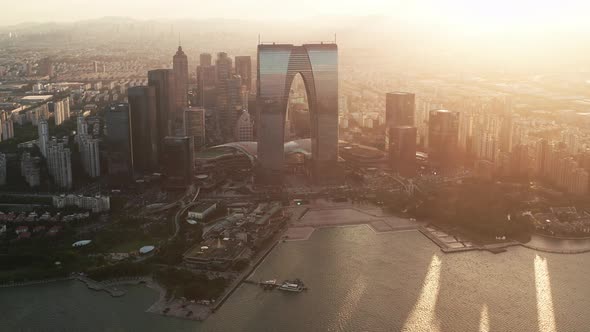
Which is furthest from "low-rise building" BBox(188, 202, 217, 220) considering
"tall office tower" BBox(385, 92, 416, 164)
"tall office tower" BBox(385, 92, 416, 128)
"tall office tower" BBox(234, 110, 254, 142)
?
"tall office tower" BBox(385, 92, 416, 128)

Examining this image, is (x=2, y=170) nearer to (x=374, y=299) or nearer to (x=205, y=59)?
(x=374, y=299)

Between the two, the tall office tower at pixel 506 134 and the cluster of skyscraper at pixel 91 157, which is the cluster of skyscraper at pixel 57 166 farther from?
the tall office tower at pixel 506 134

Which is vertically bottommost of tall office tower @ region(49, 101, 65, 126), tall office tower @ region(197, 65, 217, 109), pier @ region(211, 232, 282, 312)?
pier @ region(211, 232, 282, 312)

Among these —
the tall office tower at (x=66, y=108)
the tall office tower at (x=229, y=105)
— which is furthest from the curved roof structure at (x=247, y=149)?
the tall office tower at (x=66, y=108)

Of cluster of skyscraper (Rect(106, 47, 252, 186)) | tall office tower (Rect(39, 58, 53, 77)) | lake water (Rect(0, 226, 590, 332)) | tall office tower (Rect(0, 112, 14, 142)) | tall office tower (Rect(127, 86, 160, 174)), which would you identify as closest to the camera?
lake water (Rect(0, 226, 590, 332))

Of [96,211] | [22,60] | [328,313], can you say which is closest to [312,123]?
[96,211]

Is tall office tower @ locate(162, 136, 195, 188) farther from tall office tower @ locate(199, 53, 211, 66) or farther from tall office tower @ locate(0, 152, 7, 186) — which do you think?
tall office tower @ locate(199, 53, 211, 66)
